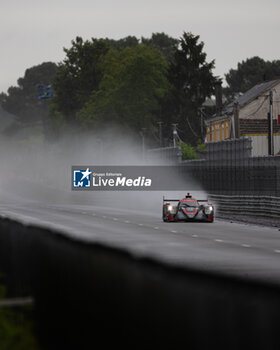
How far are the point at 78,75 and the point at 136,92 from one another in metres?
29.8

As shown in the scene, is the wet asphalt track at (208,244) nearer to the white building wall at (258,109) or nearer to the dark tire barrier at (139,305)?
the dark tire barrier at (139,305)

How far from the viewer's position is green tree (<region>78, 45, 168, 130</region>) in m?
119

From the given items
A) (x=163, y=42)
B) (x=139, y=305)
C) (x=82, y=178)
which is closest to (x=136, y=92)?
(x=82, y=178)

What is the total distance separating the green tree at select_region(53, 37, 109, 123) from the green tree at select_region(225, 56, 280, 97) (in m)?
31.2

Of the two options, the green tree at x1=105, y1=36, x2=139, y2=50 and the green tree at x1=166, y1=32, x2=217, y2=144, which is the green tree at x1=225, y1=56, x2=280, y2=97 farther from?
the green tree at x1=166, y1=32, x2=217, y2=144

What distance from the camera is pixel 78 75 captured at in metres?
147

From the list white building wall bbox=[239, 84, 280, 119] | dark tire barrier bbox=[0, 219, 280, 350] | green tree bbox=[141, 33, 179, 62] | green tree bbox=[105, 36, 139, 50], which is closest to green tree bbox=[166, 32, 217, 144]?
white building wall bbox=[239, 84, 280, 119]

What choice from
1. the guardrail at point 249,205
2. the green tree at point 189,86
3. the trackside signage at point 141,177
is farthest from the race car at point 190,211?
the green tree at point 189,86

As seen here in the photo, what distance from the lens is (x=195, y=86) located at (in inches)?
4700

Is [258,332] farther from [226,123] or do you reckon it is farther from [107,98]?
[107,98]

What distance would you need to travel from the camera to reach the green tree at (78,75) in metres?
143

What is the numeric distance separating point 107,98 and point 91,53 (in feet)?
67.7

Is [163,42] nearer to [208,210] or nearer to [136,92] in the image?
[136,92]

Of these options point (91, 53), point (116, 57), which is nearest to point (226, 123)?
point (116, 57)
